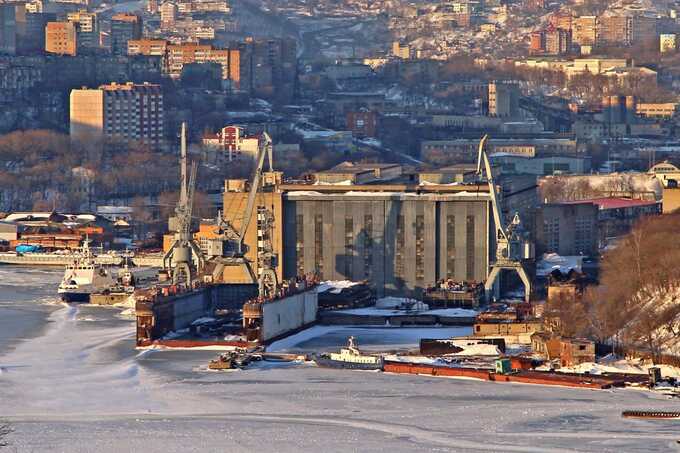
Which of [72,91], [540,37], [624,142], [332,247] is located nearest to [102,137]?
[72,91]

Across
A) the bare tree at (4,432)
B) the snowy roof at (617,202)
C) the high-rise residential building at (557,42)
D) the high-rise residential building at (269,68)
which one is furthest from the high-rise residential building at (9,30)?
the bare tree at (4,432)

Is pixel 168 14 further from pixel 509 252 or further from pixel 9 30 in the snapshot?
pixel 509 252

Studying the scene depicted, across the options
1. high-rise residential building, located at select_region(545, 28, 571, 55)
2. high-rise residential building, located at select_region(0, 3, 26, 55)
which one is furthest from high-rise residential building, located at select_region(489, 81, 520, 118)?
high-rise residential building, located at select_region(545, 28, 571, 55)

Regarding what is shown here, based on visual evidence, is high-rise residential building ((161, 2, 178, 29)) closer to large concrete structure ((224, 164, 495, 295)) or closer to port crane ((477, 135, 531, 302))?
large concrete structure ((224, 164, 495, 295))

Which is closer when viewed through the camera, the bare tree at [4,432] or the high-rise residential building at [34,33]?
the bare tree at [4,432]

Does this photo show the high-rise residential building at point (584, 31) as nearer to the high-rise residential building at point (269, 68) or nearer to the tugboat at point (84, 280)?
the high-rise residential building at point (269, 68)

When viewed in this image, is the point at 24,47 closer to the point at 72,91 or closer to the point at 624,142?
the point at 72,91

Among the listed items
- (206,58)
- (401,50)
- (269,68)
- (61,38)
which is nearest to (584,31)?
(401,50)
